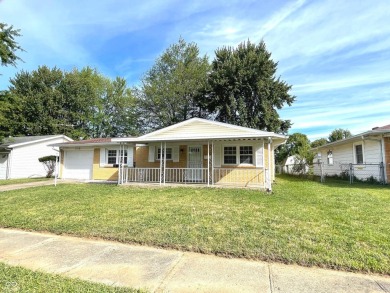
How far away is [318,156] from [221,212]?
20756 mm

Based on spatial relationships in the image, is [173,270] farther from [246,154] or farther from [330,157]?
[330,157]

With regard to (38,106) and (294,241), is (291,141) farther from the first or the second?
(38,106)

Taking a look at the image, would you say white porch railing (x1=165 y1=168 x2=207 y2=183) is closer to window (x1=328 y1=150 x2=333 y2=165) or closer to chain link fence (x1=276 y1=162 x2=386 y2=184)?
chain link fence (x1=276 y1=162 x2=386 y2=184)

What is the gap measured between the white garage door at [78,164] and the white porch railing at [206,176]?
416cm

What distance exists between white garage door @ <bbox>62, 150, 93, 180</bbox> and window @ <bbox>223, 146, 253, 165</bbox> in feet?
33.1

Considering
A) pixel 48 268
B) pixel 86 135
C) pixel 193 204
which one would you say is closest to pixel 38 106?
pixel 86 135

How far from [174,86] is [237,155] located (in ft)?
57.0

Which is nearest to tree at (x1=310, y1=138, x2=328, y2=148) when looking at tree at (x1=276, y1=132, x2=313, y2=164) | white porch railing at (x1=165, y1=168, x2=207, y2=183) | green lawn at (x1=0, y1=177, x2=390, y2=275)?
tree at (x1=276, y1=132, x2=313, y2=164)

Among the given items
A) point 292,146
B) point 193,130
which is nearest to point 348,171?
point 193,130

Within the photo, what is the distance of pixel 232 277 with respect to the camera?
317 cm

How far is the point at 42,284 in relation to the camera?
292 cm

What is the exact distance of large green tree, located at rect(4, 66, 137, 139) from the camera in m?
29.5

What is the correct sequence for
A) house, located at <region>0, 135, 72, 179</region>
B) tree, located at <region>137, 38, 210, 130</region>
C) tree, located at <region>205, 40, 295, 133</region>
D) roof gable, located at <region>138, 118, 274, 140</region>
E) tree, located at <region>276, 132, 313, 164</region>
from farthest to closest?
tree, located at <region>137, 38, 210, 130</region>, tree, located at <region>276, 132, 313, 164</region>, tree, located at <region>205, 40, 295, 133</region>, house, located at <region>0, 135, 72, 179</region>, roof gable, located at <region>138, 118, 274, 140</region>

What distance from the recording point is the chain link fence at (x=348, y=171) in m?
12.9
